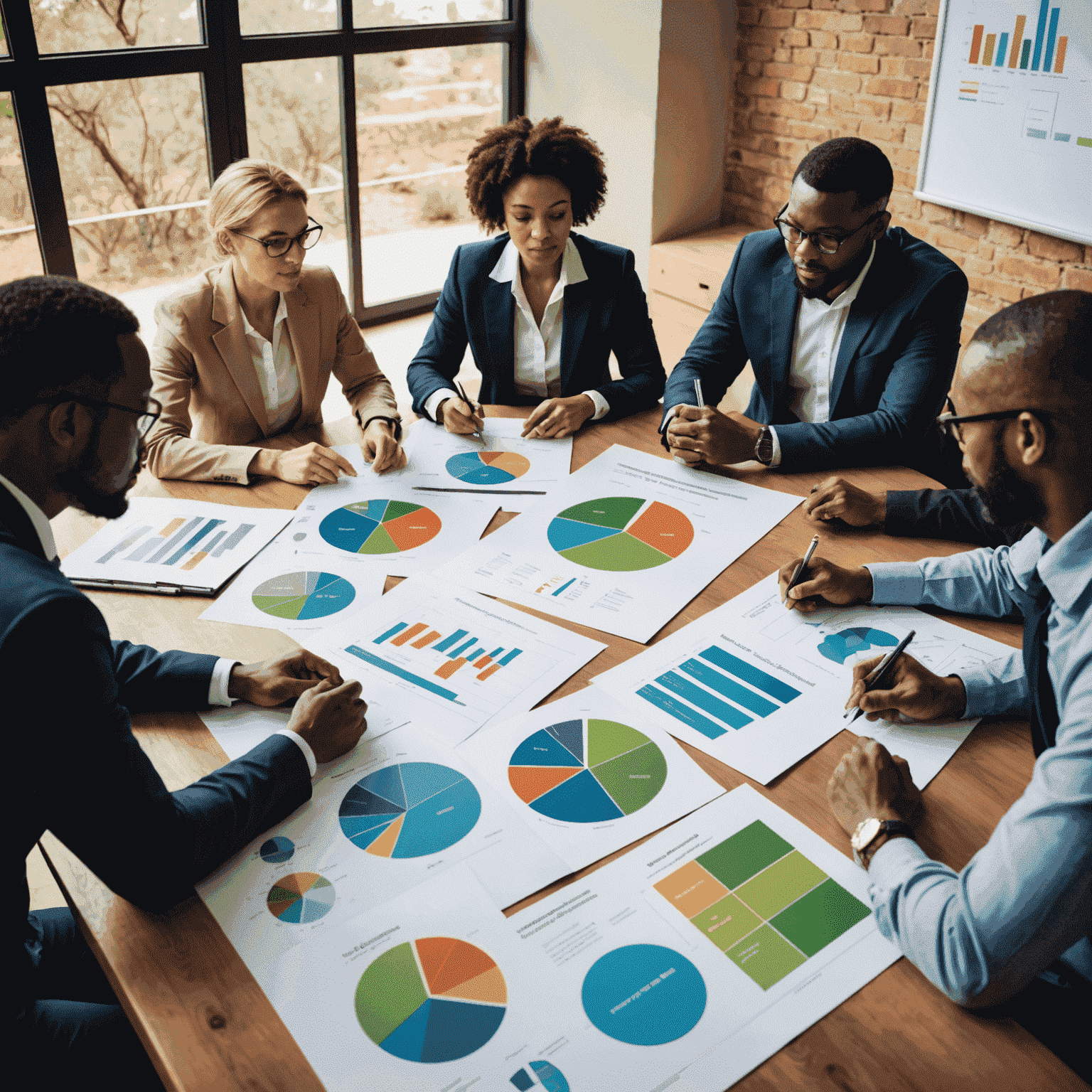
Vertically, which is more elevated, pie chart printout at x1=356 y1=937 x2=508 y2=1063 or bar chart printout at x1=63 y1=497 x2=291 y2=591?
bar chart printout at x1=63 y1=497 x2=291 y2=591

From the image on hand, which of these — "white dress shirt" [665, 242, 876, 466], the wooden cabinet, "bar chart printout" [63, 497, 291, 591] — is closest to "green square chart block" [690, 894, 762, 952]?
"bar chart printout" [63, 497, 291, 591]

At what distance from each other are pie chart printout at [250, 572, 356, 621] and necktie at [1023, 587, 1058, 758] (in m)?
1.05

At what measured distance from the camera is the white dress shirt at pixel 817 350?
2334 millimetres

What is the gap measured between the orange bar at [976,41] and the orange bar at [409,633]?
11.4 feet

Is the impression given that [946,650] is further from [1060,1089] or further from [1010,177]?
[1010,177]

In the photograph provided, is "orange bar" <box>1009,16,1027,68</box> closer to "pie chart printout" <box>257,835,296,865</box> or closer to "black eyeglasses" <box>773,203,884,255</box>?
"black eyeglasses" <box>773,203,884,255</box>

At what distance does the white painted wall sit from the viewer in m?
4.60

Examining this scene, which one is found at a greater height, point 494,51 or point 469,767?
point 494,51

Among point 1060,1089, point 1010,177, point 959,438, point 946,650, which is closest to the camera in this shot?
point 1060,1089

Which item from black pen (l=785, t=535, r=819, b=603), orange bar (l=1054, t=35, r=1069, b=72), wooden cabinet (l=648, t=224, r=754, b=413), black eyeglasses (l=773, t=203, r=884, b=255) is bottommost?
wooden cabinet (l=648, t=224, r=754, b=413)

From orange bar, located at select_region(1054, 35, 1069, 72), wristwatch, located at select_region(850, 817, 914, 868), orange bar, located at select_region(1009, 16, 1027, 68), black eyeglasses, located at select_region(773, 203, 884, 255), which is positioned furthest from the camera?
orange bar, located at select_region(1009, 16, 1027, 68)

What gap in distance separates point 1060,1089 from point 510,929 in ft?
1.85

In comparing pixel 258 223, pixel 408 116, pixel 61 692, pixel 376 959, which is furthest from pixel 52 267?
pixel 376 959

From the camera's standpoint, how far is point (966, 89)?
3793 mm
